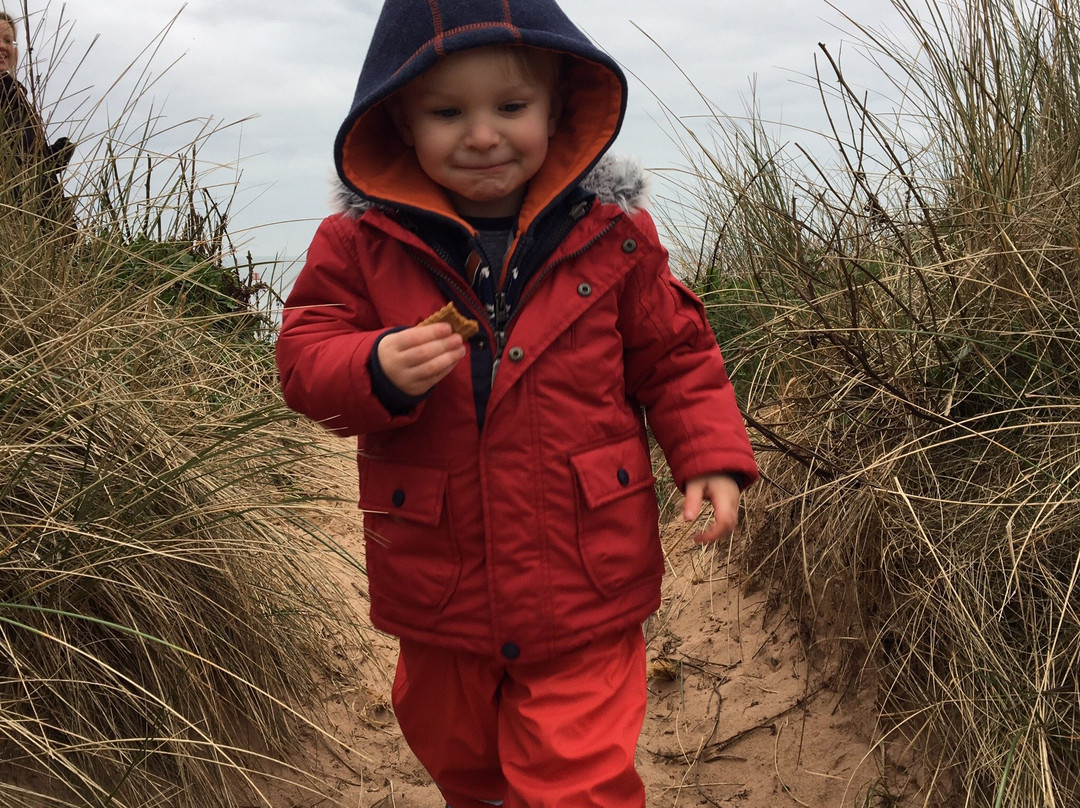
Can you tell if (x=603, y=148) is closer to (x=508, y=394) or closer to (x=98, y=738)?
(x=508, y=394)

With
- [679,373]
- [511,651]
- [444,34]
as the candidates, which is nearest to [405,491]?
[511,651]

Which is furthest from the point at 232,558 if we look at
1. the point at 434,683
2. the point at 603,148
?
the point at 603,148

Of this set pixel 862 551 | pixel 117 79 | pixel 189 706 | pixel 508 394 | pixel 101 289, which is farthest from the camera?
pixel 117 79

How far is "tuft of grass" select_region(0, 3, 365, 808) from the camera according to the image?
6.92ft

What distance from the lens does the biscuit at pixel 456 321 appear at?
1799 mm

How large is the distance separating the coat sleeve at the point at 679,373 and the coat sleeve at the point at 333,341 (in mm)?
475

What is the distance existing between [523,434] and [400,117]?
2.19 feet

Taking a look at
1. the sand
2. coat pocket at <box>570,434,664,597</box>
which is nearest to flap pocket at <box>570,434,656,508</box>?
coat pocket at <box>570,434,664,597</box>

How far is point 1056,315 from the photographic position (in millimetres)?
2441

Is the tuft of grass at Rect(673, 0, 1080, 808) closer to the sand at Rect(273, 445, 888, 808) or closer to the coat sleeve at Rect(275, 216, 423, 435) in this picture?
the sand at Rect(273, 445, 888, 808)

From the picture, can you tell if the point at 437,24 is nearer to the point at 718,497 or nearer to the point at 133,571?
the point at 718,497

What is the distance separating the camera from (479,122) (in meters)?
1.89

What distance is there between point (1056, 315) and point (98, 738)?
7.39 feet

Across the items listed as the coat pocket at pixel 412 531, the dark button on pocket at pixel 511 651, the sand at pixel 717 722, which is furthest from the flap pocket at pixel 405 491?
the sand at pixel 717 722
